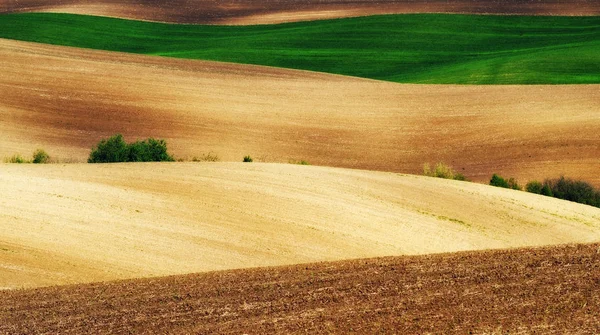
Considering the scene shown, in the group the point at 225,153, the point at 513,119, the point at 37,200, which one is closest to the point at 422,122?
the point at 513,119

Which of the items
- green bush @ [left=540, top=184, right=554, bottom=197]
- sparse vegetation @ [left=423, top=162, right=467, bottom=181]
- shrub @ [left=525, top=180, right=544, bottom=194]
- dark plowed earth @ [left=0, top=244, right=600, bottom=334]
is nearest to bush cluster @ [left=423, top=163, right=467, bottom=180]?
sparse vegetation @ [left=423, top=162, right=467, bottom=181]

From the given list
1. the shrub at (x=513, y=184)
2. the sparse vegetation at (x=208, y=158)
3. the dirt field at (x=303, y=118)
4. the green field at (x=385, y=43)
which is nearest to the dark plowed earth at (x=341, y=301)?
the shrub at (x=513, y=184)

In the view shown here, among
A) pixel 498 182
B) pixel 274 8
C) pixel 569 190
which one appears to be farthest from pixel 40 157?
pixel 274 8

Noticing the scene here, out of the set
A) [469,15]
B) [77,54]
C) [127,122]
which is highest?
[469,15]

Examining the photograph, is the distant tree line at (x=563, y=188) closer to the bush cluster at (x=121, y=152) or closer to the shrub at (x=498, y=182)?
the shrub at (x=498, y=182)

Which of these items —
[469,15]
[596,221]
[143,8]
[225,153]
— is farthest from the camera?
[143,8]

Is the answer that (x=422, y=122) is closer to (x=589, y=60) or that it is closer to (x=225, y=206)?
(x=589, y=60)
